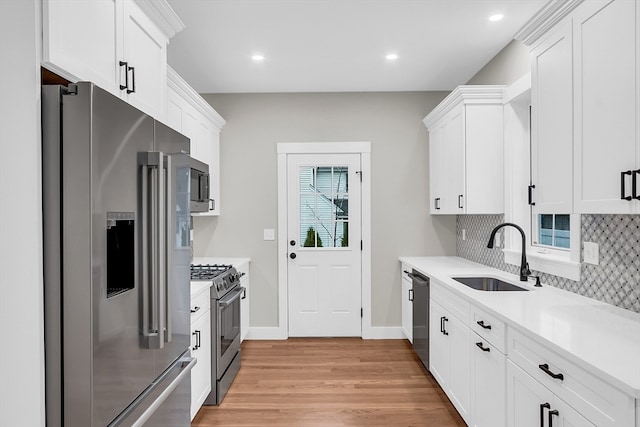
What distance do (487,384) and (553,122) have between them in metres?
1.39

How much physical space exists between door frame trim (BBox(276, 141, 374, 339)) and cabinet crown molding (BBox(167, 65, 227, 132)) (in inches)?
27.8

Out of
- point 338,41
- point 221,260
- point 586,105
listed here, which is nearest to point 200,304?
point 221,260

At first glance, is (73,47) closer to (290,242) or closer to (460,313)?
(460,313)

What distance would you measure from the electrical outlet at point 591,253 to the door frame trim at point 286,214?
90.8 inches

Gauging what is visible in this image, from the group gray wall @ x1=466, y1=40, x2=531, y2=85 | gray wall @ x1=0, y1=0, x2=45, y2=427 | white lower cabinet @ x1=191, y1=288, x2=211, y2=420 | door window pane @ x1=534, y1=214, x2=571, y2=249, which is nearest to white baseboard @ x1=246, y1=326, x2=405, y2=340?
white lower cabinet @ x1=191, y1=288, x2=211, y2=420

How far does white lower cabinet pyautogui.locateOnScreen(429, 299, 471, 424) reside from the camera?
234 centimetres

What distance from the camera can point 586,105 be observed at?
1.63m

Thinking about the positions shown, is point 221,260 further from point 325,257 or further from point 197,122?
point 197,122

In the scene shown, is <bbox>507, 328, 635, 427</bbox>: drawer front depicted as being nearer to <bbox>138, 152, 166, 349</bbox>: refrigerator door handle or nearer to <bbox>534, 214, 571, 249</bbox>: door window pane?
<bbox>534, 214, 571, 249</bbox>: door window pane

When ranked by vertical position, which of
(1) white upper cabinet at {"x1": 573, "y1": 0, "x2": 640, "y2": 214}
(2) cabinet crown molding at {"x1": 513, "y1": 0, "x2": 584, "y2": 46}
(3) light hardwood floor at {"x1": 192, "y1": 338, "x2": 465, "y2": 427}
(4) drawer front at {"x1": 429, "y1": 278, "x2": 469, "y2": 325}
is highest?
(2) cabinet crown molding at {"x1": 513, "y1": 0, "x2": 584, "y2": 46}

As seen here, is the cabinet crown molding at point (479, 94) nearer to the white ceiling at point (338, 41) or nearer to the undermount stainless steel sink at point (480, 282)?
the white ceiling at point (338, 41)

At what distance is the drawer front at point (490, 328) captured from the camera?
1837 millimetres

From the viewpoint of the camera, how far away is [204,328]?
2.60m

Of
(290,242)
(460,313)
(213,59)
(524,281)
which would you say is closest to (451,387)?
(460,313)
